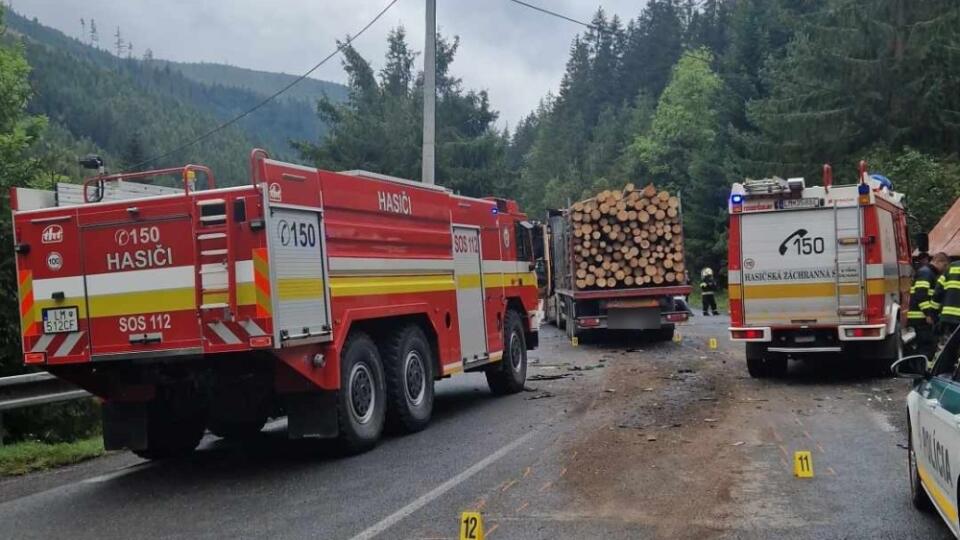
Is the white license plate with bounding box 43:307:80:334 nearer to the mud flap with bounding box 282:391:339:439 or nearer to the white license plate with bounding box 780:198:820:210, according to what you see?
the mud flap with bounding box 282:391:339:439

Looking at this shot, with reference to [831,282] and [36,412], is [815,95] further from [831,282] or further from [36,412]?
[36,412]

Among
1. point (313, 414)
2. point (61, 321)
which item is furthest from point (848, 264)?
point (61, 321)

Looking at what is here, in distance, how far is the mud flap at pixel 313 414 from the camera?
8305 millimetres

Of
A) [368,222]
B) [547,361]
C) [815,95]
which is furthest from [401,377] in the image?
[815,95]

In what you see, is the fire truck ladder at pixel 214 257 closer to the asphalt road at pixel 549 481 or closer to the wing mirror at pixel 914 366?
the asphalt road at pixel 549 481

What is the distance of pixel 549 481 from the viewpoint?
732 centimetres

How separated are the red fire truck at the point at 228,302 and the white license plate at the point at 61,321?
0.5 inches

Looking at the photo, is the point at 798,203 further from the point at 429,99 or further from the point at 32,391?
the point at 32,391

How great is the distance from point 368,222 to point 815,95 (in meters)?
29.6

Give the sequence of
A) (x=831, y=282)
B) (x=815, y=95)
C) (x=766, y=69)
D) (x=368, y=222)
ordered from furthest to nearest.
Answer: (x=766, y=69)
(x=815, y=95)
(x=831, y=282)
(x=368, y=222)

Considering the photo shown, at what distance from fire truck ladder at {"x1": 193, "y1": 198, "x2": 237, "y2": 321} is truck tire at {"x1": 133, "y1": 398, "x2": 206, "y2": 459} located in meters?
1.81

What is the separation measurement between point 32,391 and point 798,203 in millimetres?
10120

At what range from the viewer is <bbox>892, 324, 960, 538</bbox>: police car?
4680 millimetres

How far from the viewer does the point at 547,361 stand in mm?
17641
